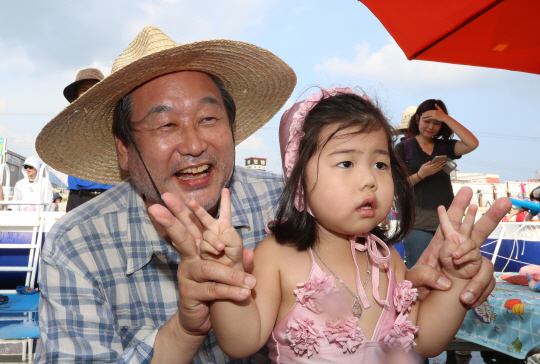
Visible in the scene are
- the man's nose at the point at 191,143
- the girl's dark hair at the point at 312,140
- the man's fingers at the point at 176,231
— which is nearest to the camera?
the man's fingers at the point at 176,231

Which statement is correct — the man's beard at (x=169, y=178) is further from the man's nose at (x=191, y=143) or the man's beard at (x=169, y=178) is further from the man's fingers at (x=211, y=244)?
the man's fingers at (x=211, y=244)

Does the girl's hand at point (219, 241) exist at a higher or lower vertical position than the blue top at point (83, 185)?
Answer: higher

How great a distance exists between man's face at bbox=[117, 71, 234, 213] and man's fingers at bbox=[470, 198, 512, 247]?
41.1 inches

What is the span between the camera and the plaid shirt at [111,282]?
1460 millimetres

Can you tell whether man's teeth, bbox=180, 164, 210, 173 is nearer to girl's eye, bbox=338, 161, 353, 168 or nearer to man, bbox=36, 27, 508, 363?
man, bbox=36, 27, 508, 363

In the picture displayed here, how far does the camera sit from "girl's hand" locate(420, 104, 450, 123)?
12.0 feet

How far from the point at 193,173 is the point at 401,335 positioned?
108 centimetres

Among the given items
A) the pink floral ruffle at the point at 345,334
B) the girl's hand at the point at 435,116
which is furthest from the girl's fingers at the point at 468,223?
the girl's hand at the point at 435,116

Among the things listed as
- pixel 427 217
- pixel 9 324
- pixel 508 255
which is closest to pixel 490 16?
pixel 427 217

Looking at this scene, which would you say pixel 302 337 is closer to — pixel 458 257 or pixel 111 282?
pixel 458 257

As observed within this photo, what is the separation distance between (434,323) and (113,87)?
1.70 m

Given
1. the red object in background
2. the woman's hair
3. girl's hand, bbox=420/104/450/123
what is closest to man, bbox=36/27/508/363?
girl's hand, bbox=420/104/450/123

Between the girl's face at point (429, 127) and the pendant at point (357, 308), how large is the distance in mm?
2621

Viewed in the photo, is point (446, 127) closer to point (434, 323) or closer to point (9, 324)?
point (434, 323)
